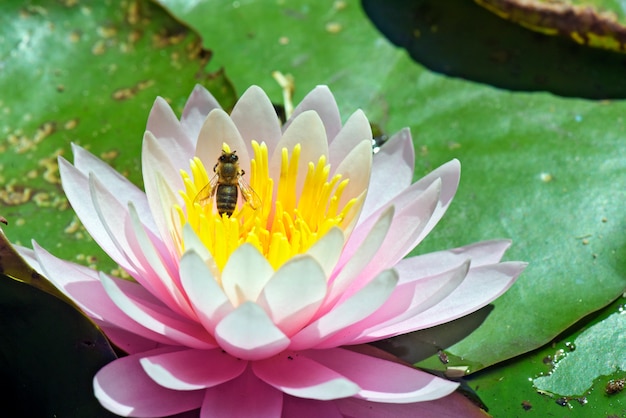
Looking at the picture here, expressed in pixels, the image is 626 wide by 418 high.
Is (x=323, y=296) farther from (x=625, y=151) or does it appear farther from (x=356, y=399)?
(x=625, y=151)

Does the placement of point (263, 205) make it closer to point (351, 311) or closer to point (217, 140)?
point (217, 140)

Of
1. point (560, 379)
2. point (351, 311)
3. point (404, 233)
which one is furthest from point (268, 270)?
point (560, 379)

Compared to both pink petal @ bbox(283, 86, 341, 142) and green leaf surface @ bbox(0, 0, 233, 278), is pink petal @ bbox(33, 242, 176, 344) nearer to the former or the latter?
green leaf surface @ bbox(0, 0, 233, 278)

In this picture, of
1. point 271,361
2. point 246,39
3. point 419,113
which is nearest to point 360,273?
point 271,361

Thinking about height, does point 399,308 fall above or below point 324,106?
below

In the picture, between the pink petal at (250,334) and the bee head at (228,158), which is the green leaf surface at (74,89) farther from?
the pink petal at (250,334)

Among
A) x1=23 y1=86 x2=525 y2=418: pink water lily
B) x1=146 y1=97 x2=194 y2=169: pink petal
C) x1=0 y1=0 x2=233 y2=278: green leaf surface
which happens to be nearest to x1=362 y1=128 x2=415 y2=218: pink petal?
x1=23 y1=86 x2=525 y2=418: pink water lily

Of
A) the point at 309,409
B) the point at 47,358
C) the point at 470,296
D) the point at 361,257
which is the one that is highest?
the point at 361,257

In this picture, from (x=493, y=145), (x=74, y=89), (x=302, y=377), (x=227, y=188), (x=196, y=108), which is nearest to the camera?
(x=302, y=377)
